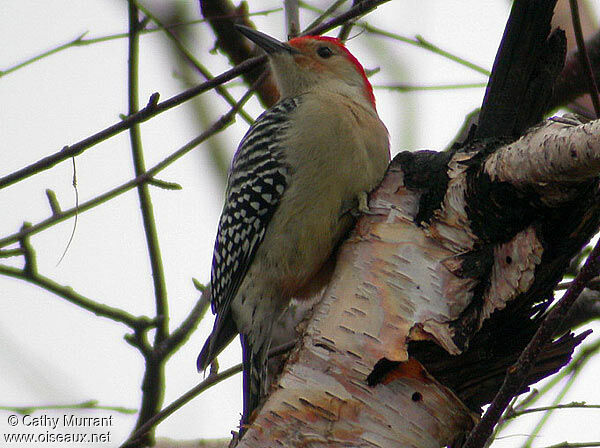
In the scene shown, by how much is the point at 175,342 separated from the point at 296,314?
114cm

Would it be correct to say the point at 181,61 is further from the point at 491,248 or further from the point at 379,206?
the point at 491,248

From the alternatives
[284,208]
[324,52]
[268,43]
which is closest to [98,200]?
[284,208]

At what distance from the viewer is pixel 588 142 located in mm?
1844

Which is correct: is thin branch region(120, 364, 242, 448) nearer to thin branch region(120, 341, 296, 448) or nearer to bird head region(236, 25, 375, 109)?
thin branch region(120, 341, 296, 448)

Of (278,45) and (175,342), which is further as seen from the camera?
(278,45)

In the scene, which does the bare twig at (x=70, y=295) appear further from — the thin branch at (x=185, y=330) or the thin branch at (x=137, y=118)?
the thin branch at (x=137, y=118)

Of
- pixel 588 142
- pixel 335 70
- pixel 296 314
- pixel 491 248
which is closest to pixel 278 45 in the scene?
pixel 335 70

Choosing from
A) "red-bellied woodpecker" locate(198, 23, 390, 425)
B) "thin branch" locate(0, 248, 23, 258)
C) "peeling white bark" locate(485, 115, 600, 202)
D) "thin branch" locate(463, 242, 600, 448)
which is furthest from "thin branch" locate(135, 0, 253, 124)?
"thin branch" locate(463, 242, 600, 448)

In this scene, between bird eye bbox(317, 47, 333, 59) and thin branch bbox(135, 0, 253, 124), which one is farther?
bird eye bbox(317, 47, 333, 59)

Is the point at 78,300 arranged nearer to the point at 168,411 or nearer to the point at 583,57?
the point at 168,411

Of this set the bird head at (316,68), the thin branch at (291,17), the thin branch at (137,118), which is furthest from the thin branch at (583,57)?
the thin branch at (291,17)

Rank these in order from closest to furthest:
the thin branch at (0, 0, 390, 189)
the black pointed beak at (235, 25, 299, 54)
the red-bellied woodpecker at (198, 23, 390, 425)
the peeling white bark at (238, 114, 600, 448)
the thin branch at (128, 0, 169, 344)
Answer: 1. the thin branch at (0, 0, 390, 189)
2. the peeling white bark at (238, 114, 600, 448)
3. the thin branch at (128, 0, 169, 344)
4. the red-bellied woodpecker at (198, 23, 390, 425)
5. the black pointed beak at (235, 25, 299, 54)

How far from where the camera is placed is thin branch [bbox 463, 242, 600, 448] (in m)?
1.61

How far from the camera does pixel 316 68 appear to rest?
4.48 meters
